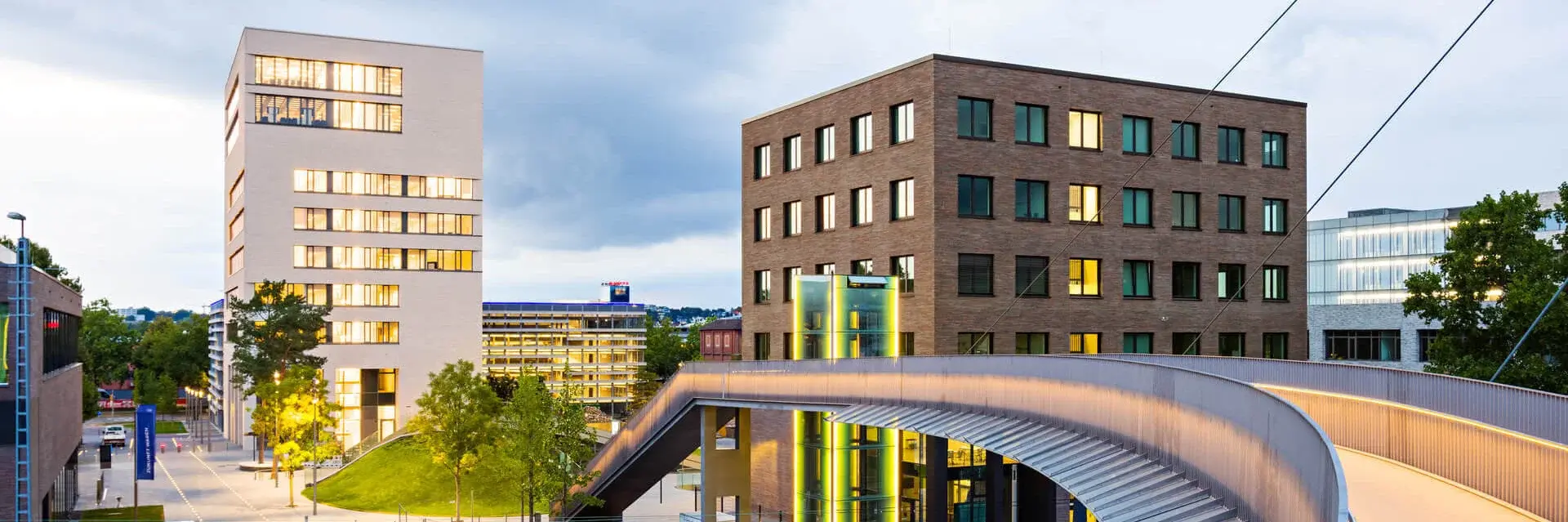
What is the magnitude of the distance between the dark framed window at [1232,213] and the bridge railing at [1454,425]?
30.8 m

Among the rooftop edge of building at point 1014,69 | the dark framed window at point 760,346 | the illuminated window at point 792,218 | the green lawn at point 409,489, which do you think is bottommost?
the green lawn at point 409,489

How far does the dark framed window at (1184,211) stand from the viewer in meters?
53.9

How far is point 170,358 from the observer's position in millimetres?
156500

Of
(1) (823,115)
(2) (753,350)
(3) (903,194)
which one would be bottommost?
(2) (753,350)

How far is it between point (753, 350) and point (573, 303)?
98.6m

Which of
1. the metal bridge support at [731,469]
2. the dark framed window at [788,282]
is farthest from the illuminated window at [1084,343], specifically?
the metal bridge support at [731,469]

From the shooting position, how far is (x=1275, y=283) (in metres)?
57.9

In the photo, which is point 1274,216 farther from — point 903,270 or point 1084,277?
point 903,270

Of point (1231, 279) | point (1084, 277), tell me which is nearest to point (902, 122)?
point (1084, 277)

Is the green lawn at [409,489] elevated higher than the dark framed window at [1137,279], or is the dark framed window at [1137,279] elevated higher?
the dark framed window at [1137,279]

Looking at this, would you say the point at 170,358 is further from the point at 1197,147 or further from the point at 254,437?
the point at 1197,147

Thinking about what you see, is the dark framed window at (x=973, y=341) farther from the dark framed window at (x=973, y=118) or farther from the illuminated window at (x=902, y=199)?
the dark framed window at (x=973, y=118)

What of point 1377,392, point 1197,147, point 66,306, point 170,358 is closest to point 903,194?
point 1197,147

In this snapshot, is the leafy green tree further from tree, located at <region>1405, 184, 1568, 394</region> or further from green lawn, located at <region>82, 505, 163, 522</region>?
tree, located at <region>1405, 184, 1568, 394</region>
